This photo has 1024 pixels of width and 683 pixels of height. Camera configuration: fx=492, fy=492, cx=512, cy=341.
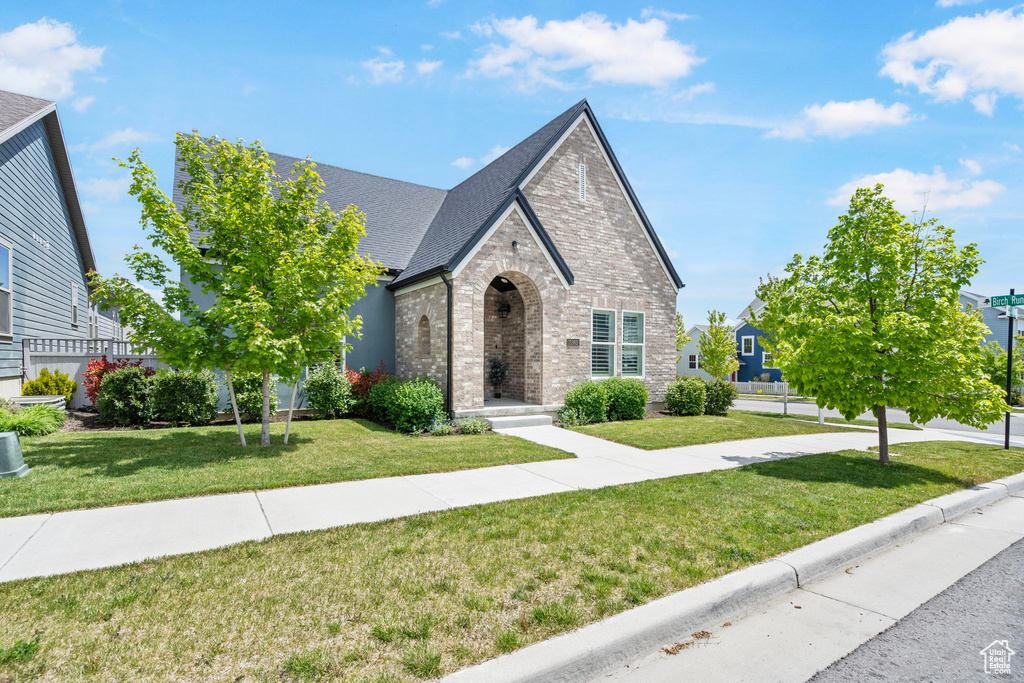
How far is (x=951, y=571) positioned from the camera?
4.53 metres

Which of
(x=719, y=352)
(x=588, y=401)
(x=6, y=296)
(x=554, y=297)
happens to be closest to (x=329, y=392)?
(x=554, y=297)

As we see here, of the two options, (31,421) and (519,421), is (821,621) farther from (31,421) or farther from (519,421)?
(31,421)

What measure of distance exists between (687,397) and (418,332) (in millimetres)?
8764

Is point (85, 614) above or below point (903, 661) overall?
above

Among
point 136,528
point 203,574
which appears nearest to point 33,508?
point 136,528

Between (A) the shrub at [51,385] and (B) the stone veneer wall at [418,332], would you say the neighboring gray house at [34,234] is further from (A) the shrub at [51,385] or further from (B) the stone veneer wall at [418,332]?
Result: (B) the stone veneer wall at [418,332]

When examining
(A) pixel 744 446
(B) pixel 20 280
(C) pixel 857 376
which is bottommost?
(A) pixel 744 446

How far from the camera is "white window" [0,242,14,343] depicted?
39.1 feet

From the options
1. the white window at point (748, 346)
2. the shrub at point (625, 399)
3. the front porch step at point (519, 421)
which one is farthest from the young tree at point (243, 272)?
the white window at point (748, 346)

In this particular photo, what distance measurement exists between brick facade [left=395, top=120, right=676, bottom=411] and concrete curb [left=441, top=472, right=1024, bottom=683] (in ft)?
27.0

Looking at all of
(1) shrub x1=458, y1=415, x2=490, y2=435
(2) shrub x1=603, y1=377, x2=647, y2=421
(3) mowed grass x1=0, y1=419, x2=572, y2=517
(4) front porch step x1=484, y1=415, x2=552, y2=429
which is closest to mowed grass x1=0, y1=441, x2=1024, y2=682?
(3) mowed grass x1=0, y1=419, x2=572, y2=517

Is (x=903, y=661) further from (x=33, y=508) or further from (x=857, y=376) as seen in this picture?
(x=33, y=508)

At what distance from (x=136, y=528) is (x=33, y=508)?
61.0 inches

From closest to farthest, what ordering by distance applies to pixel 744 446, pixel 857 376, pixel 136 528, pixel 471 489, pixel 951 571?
pixel 951 571 < pixel 136 528 < pixel 471 489 < pixel 857 376 < pixel 744 446
